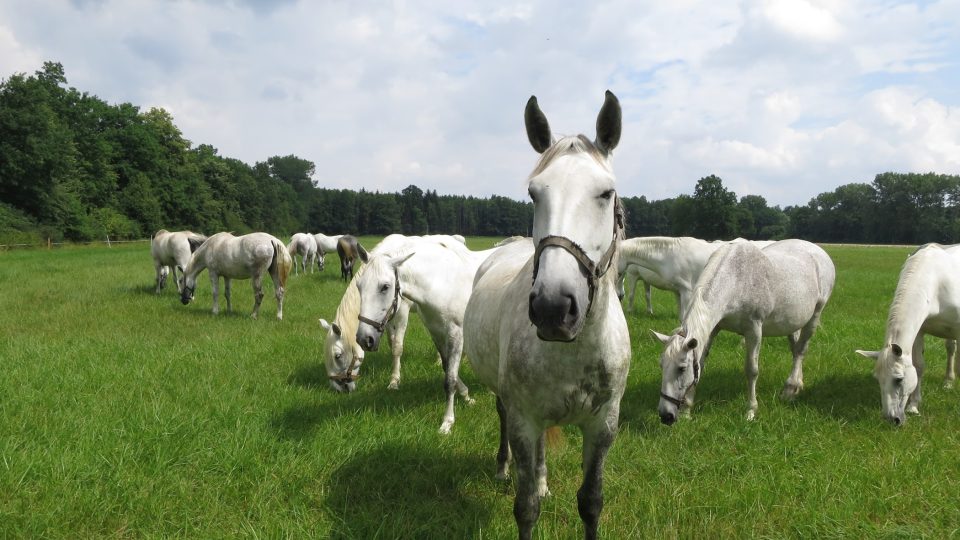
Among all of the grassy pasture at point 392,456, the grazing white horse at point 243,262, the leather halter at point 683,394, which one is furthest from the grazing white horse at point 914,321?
the grazing white horse at point 243,262

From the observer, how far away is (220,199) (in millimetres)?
64500

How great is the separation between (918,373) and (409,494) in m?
5.95

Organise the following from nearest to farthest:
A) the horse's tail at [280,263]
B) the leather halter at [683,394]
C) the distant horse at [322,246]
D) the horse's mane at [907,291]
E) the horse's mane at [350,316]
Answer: the leather halter at [683,394], the horse's mane at [907,291], the horse's mane at [350,316], the horse's tail at [280,263], the distant horse at [322,246]

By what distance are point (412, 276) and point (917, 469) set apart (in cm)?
481

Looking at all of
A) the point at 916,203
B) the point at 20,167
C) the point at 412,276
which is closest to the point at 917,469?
the point at 412,276

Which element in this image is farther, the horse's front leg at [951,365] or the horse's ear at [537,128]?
the horse's front leg at [951,365]

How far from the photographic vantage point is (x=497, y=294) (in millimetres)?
3414

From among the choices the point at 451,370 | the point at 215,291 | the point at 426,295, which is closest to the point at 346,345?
the point at 426,295

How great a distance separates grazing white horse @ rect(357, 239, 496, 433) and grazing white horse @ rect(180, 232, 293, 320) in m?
6.43

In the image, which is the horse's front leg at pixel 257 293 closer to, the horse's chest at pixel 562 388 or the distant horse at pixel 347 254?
the distant horse at pixel 347 254

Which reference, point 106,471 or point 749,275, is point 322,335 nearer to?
point 106,471

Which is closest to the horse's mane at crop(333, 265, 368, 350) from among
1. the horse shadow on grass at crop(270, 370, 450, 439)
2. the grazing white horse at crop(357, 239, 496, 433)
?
the grazing white horse at crop(357, 239, 496, 433)

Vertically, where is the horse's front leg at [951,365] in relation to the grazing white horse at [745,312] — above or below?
below

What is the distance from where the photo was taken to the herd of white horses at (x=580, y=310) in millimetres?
1933
